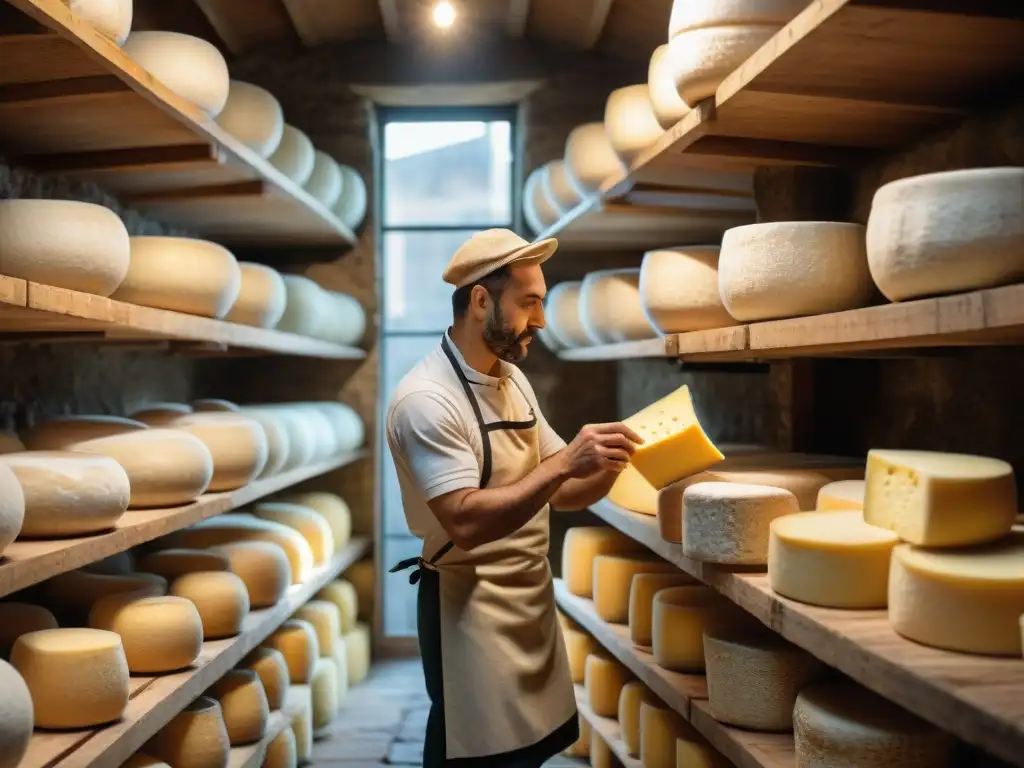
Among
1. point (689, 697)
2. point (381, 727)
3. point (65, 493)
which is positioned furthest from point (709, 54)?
point (381, 727)

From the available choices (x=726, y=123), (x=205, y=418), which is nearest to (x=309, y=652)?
(x=205, y=418)

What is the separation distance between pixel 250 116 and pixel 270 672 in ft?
5.59

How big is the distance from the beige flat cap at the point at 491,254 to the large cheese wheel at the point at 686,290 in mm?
342

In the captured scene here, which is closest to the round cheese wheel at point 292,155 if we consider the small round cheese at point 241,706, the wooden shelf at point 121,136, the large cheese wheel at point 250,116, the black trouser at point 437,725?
the wooden shelf at point 121,136

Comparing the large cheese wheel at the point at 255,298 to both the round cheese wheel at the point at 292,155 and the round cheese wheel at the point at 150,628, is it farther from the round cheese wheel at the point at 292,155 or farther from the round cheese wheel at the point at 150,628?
the round cheese wheel at the point at 150,628

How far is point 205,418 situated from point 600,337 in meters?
1.26

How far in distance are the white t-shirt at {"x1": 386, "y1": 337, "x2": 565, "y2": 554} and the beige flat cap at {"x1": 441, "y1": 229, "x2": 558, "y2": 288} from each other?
0.54ft

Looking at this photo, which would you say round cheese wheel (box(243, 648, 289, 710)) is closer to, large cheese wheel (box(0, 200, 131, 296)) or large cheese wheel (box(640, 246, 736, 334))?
large cheese wheel (box(0, 200, 131, 296))

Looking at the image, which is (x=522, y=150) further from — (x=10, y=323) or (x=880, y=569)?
(x=880, y=569)

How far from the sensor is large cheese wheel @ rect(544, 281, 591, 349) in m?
3.72

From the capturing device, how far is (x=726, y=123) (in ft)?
7.02

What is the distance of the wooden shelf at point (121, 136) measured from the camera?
193cm

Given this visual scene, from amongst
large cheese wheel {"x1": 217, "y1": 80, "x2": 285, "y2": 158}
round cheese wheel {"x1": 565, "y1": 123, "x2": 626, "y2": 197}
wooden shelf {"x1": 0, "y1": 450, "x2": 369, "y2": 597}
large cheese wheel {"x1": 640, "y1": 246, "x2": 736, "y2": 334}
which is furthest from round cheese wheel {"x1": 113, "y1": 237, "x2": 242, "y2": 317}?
round cheese wheel {"x1": 565, "y1": 123, "x2": 626, "y2": 197}

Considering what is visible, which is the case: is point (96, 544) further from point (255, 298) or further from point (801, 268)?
point (801, 268)
